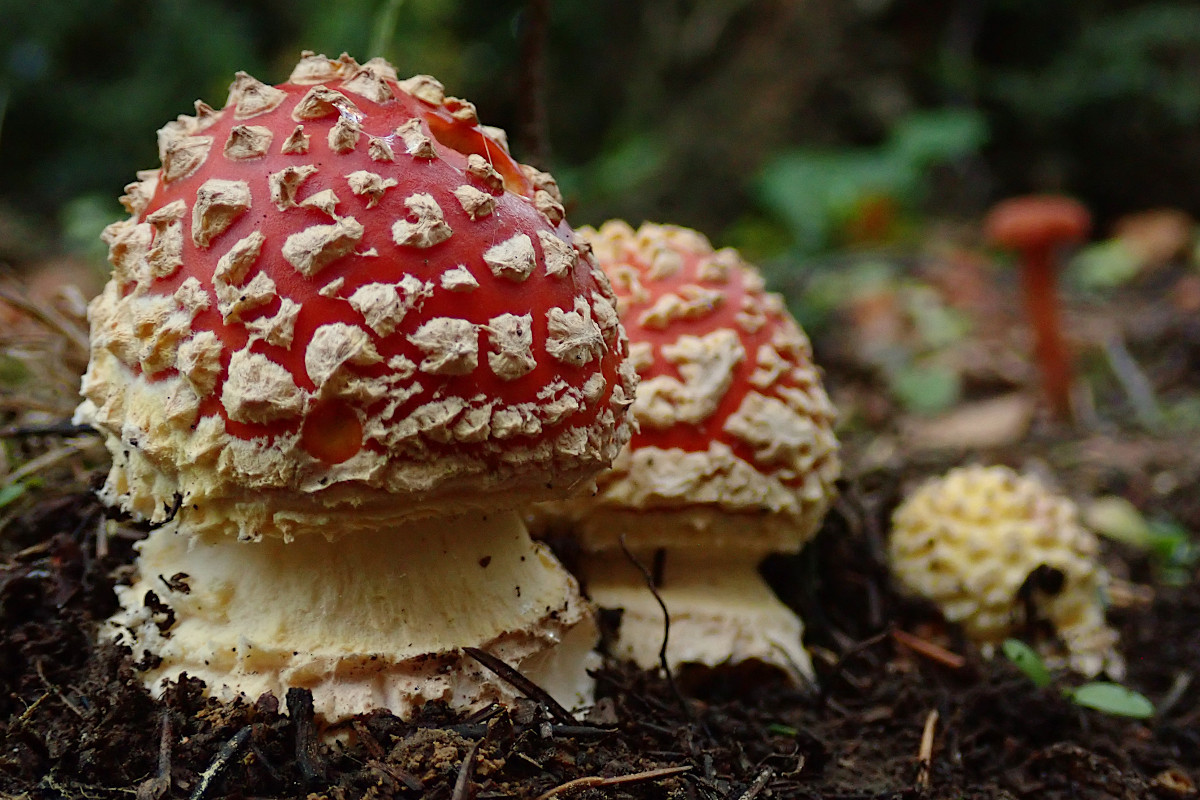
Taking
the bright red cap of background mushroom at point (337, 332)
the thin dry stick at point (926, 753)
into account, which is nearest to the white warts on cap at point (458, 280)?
the bright red cap of background mushroom at point (337, 332)

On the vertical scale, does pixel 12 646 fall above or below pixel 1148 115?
below

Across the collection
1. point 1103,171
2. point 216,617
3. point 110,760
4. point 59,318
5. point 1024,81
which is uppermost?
point 1024,81

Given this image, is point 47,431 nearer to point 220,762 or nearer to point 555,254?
point 220,762

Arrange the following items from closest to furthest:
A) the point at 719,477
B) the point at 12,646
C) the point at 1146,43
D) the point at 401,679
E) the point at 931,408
A: the point at 401,679 → the point at 12,646 → the point at 719,477 → the point at 931,408 → the point at 1146,43

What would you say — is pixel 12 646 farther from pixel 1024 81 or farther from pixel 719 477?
pixel 1024 81

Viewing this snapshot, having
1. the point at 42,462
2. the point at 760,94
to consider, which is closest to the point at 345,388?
the point at 42,462

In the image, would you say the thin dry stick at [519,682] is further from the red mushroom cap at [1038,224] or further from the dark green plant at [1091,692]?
the red mushroom cap at [1038,224]

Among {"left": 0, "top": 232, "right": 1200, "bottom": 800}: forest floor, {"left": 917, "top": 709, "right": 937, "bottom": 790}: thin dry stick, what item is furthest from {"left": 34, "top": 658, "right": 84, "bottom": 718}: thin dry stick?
{"left": 917, "top": 709, "right": 937, "bottom": 790}: thin dry stick

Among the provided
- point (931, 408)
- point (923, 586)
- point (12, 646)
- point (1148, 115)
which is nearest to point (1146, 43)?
point (1148, 115)
